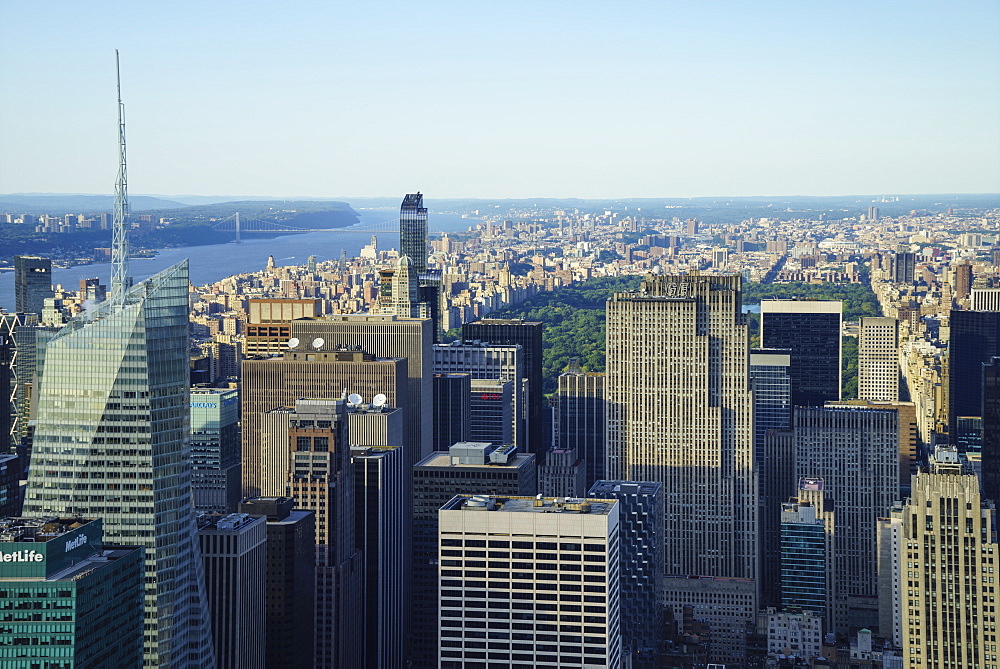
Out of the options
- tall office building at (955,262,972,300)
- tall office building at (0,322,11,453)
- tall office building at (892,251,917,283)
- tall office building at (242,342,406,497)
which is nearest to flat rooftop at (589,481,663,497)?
tall office building at (242,342,406,497)

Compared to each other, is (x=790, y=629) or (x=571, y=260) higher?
(x=571, y=260)

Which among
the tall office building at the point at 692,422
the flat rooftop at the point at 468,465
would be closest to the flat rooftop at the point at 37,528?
the flat rooftop at the point at 468,465

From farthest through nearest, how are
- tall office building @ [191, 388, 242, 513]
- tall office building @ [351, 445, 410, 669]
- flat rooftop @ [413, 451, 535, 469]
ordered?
tall office building @ [191, 388, 242, 513]
flat rooftop @ [413, 451, 535, 469]
tall office building @ [351, 445, 410, 669]

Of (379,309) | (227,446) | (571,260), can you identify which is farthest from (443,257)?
(227,446)

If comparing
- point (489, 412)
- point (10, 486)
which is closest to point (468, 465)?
point (10, 486)

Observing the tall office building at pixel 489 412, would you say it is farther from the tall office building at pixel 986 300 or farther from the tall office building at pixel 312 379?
the tall office building at pixel 986 300

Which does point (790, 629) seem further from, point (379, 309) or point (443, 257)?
point (443, 257)

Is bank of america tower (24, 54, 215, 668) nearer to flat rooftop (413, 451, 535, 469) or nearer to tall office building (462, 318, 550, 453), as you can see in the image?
flat rooftop (413, 451, 535, 469)

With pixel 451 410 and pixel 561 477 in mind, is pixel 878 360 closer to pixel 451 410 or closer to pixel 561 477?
pixel 451 410
